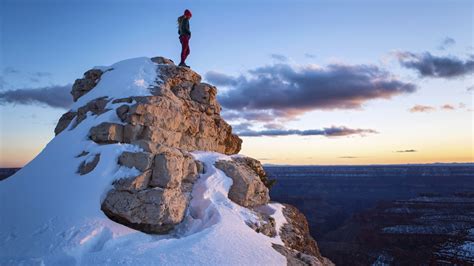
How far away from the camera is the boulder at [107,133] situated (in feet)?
46.2

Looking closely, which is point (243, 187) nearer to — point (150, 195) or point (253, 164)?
point (253, 164)

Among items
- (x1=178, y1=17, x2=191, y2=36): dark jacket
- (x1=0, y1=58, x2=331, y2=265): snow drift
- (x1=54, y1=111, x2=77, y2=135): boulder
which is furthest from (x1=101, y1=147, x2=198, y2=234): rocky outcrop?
(x1=178, y1=17, x2=191, y2=36): dark jacket

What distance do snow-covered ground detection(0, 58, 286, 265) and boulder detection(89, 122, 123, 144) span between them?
0.40 meters

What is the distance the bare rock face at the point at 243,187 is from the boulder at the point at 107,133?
15.8 ft

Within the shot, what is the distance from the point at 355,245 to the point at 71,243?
117232mm

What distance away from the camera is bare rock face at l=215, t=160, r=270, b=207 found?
1566cm

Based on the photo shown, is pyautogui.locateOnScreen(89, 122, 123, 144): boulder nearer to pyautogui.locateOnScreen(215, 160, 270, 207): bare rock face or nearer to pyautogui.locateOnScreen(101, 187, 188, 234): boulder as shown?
pyautogui.locateOnScreen(101, 187, 188, 234): boulder

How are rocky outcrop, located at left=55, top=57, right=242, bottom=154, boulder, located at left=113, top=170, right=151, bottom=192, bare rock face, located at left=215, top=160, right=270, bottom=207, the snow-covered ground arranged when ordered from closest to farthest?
1. the snow-covered ground
2. boulder, located at left=113, top=170, right=151, bottom=192
3. rocky outcrop, located at left=55, top=57, right=242, bottom=154
4. bare rock face, located at left=215, top=160, right=270, bottom=207

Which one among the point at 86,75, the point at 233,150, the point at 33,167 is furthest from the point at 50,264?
the point at 233,150

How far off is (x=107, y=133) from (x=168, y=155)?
9.19 ft

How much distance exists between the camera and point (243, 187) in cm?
1585

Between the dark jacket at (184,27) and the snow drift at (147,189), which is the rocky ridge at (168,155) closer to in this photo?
the snow drift at (147,189)

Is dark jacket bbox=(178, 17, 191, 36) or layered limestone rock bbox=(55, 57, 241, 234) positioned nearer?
layered limestone rock bbox=(55, 57, 241, 234)

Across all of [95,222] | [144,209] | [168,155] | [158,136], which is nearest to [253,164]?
[158,136]
